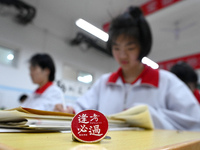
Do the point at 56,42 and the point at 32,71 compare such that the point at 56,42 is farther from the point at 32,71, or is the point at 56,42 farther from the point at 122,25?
the point at 122,25

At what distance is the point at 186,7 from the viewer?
80.0 inches

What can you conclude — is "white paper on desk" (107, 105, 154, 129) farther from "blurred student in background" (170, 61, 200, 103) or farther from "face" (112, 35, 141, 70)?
"blurred student in background" (170, 61, 200, 103)

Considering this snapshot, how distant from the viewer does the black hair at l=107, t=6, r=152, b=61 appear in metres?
0.67

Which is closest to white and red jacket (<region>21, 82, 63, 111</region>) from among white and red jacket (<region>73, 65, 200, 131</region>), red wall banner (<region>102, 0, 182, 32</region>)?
white and red jacket (<region>73, 65, 200, 131</region>)

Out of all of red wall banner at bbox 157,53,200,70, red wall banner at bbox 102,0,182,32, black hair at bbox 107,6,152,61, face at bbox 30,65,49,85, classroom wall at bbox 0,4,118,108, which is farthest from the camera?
red wall banner at bbox 157,53,200,70

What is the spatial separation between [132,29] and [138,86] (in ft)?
0.81

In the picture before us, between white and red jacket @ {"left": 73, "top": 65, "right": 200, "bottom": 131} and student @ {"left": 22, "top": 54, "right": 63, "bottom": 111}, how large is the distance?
52cm

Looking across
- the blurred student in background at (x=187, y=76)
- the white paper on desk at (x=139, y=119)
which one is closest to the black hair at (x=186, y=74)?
the blurred student in background at (x=187, y=76)

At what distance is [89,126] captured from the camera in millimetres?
189

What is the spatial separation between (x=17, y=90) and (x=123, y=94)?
8.83ft

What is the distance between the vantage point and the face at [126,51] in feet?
2.21

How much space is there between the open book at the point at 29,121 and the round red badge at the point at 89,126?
0.07 m

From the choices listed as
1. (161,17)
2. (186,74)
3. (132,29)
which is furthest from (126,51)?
(161,17)

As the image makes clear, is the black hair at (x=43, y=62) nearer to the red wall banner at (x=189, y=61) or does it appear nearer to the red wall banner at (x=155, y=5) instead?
the red wall banner at (x=155, y=5)
